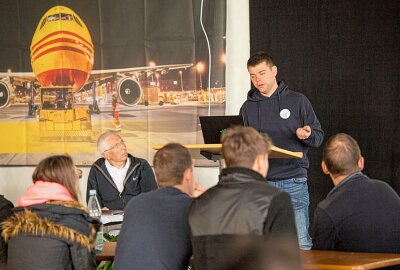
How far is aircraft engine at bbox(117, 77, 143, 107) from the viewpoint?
6.71 meters

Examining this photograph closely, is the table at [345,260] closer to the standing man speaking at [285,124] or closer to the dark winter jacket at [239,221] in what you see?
the dark winter jacket at [239,221]

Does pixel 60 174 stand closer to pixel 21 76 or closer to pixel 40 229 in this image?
pixel 40 229

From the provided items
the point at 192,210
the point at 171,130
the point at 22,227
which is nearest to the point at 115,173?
the point at 171,130

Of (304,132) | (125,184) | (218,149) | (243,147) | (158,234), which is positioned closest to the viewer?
(243,147)

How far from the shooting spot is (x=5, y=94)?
6996 millimetres

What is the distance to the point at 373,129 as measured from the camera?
19.1ft

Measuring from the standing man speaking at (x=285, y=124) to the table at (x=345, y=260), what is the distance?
1622 mm

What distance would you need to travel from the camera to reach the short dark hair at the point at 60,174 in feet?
11.3

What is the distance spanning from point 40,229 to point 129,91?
11.6 ft

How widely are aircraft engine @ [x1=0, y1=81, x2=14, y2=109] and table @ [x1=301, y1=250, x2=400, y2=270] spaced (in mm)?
4505

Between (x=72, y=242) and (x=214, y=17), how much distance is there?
3.50m

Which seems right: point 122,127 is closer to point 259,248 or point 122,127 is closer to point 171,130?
point 171,130

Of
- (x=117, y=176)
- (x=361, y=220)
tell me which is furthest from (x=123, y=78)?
(x=361, y=220)

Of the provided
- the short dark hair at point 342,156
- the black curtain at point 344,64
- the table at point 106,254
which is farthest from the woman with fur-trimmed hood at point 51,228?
the black curtain at point 344,64
